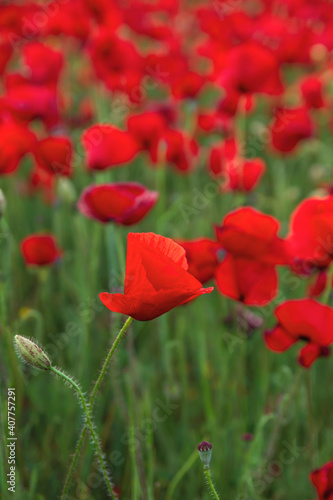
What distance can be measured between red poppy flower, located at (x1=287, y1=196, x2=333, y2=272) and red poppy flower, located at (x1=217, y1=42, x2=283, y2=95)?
0.61 metres

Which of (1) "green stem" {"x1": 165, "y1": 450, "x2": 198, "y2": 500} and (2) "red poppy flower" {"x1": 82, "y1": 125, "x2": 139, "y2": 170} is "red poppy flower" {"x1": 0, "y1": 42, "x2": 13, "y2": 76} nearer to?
(2) "red poppy flower" {"x1": 82, "y1": 125, "x2": 139, "y2": 170}

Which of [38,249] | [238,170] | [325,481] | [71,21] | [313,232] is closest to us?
[325,481]

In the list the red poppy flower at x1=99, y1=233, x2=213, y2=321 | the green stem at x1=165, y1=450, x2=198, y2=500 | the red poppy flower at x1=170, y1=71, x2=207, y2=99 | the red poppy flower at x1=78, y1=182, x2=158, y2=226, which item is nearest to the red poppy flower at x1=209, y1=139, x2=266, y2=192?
the red poppy flower at x1=170, y1=71, x2=207, y2=99

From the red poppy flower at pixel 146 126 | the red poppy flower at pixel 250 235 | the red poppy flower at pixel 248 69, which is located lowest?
the red poppy flower at pixel 146 126

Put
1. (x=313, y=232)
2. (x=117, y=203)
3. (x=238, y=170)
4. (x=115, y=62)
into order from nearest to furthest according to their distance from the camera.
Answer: (x=313, y=232)
(x=117, y=203)
(x=238, y=170)
(x=115, y=62)

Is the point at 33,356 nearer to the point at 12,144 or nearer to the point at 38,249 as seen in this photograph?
the point at 38,249

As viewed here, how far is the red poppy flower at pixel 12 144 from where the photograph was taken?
1208 millimetres

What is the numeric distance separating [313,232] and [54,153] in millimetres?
632

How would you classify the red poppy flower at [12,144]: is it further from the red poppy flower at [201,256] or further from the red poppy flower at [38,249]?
the red poppy flower at [201,256]

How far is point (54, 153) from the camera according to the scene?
122 centimetres

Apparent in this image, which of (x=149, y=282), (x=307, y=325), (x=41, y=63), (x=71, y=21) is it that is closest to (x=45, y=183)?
(x=41, y=63)

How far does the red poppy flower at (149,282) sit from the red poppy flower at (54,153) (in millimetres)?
725

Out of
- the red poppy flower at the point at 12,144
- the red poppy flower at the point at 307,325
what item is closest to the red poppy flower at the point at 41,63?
the red poppy flower at the point at 12,144

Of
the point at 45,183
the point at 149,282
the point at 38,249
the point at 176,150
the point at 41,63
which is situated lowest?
the point at 45,183
